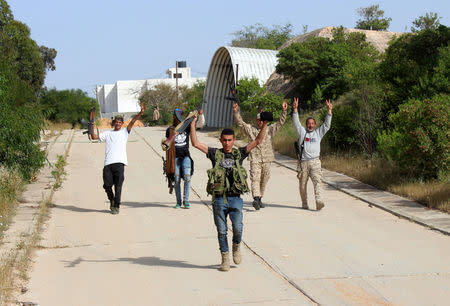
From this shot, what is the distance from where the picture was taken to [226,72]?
4006cm

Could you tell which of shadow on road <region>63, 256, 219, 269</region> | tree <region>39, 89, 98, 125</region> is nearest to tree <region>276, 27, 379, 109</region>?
shadow on road <region>63, 256, 219, 269</region>

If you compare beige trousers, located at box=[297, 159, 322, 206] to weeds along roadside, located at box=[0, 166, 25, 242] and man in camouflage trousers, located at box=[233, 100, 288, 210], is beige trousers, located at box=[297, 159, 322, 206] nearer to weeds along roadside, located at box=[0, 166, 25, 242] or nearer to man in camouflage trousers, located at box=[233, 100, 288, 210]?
man in camouflage trousers, located at box=[233, 100, 288, 210]

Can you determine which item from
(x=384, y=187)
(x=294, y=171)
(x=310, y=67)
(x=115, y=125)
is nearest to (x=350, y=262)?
(x=115, y=125)

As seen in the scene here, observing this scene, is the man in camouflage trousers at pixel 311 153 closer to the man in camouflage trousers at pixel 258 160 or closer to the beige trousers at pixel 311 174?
the beige trousers at pixel 311 174

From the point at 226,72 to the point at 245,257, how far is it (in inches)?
1269

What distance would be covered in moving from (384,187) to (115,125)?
6.17m

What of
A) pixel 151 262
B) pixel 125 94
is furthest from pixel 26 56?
pixel 125 94

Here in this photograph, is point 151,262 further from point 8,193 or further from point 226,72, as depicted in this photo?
point 226,72

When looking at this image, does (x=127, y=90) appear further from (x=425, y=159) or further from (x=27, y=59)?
(x=425, y=159)

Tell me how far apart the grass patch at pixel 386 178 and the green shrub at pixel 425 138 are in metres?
0.35

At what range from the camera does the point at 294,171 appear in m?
18.1

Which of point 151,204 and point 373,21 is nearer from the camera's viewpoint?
point 151,204

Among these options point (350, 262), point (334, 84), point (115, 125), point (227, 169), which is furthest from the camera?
point (334, 84)

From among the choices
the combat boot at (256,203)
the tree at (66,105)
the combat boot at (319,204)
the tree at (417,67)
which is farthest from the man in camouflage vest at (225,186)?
the tree at (66,105)
